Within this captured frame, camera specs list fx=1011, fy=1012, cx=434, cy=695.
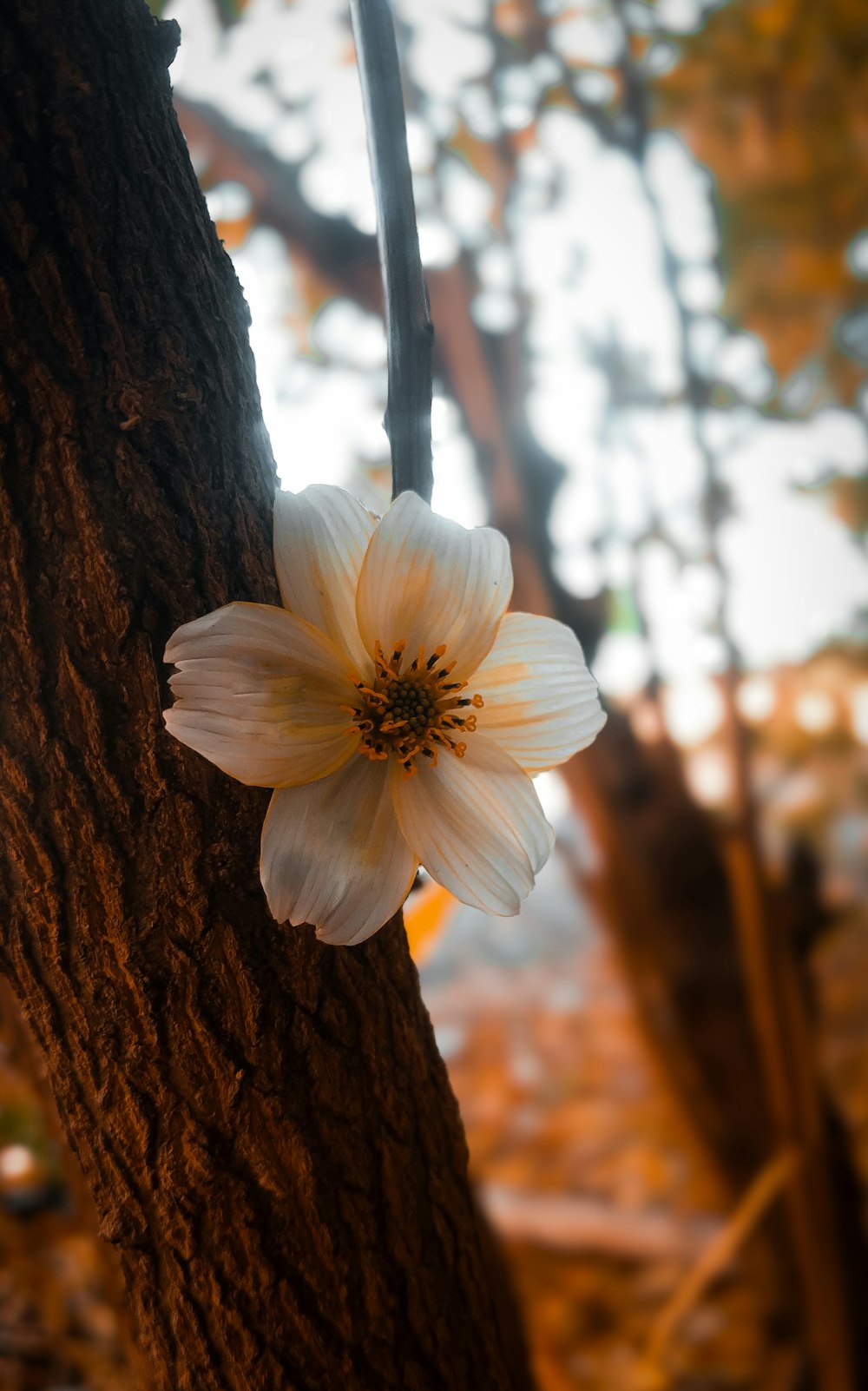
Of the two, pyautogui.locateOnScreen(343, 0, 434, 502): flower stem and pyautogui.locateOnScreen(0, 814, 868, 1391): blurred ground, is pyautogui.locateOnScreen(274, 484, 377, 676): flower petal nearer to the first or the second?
pyautogui.locateOnScreen(343, 0, 434, 502): flower stem

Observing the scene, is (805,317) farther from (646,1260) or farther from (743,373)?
(646,1260)

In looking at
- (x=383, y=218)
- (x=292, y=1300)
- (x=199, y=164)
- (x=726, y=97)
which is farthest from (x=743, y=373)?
(x=292, y=1300)

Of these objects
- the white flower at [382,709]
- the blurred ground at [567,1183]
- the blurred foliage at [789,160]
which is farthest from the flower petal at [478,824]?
the blurred foliage at [789,160]

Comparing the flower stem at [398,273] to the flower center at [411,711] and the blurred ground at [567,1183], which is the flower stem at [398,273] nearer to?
the flower center at [411,711]

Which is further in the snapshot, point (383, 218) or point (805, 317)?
point (805, 317)

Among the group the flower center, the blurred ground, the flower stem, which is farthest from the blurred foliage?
the flower center

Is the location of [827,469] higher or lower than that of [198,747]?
higher
